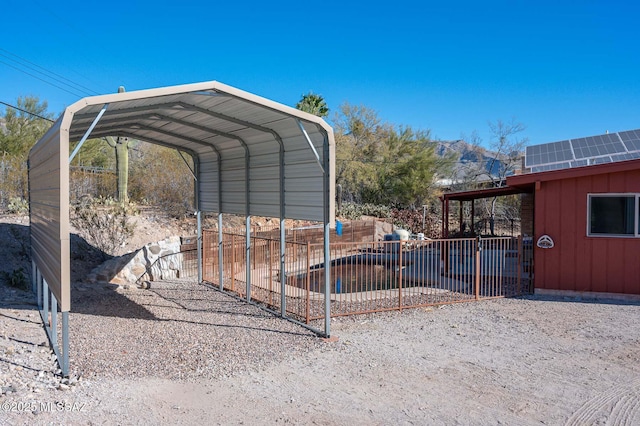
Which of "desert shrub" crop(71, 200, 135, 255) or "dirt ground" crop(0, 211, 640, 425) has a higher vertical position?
"desert shrub" crop(71, 200, 135, 255)

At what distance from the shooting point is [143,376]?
5297mm

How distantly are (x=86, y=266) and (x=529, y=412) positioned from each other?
10279 millimetres

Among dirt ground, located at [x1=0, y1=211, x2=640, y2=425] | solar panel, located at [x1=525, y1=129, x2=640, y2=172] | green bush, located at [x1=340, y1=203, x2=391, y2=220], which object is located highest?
solar panel, located at [x1=525, y1=129, x2=640, y2=172]

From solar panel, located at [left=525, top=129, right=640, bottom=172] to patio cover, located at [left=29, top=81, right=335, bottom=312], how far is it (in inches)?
251

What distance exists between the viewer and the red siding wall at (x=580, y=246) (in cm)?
985

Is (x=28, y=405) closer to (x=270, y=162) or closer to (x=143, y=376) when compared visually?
(x=143, y=376)

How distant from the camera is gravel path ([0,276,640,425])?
450 cm

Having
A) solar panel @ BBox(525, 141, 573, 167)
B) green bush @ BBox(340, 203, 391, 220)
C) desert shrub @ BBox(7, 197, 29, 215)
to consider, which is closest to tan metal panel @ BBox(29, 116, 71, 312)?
desert shrub @ BBox(7, 197, 29, 215)

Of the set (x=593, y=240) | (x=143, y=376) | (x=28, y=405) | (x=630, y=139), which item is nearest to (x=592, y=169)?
(x=593, y=240)

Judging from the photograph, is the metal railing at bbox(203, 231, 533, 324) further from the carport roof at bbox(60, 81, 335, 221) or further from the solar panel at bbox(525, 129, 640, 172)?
the solar panel at bbox(525, 129, 640, 172)

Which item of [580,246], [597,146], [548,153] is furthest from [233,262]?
[597,146]

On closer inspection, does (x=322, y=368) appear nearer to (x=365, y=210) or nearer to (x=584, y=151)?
(x=584, y=151)

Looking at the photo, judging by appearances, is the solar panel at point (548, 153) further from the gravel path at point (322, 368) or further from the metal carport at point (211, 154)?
the metal carport at point (211, 154)

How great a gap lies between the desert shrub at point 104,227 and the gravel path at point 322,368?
423 centimetres
